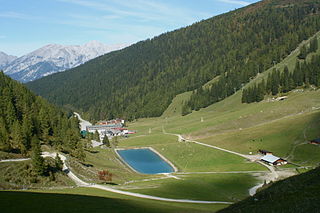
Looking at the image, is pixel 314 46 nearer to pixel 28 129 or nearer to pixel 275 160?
pixel 275 160

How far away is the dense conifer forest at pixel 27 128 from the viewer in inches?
3012

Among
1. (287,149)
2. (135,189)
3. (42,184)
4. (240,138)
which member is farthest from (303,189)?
(240,138)

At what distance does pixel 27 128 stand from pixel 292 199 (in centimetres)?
7256

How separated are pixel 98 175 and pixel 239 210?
168 ft

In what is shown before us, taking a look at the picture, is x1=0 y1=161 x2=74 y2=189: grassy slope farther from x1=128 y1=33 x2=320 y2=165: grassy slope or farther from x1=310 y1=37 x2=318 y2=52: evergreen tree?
x1=310 y1=37 x2=318 y2=52: evergreen tree

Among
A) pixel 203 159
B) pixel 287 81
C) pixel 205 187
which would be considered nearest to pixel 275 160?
pixel 203 159

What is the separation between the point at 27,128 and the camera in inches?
3223

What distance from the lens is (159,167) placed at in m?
109

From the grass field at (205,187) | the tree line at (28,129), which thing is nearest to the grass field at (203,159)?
the grass field at (205,187)

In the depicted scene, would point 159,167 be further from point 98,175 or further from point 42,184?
point 42,184

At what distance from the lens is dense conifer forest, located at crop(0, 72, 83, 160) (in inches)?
3012

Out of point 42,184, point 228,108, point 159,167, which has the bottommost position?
point 159,167

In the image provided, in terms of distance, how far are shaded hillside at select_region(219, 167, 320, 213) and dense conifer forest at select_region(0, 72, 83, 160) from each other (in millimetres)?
45351

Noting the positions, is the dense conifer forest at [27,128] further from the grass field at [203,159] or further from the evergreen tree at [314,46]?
the evergreen tree at [314,46]
